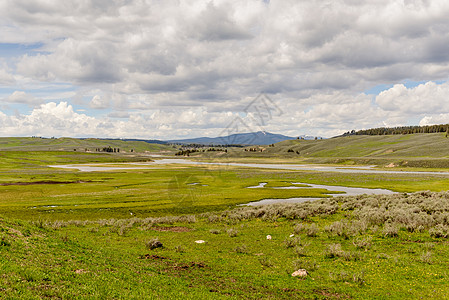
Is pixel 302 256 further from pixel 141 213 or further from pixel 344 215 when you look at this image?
pixel 141 213

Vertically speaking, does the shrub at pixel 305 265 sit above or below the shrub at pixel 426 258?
below

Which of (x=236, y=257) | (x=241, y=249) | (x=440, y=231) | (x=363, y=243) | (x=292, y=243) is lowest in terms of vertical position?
(x=236, y=257)

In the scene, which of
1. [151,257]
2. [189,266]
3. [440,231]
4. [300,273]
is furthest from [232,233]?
[440,231]

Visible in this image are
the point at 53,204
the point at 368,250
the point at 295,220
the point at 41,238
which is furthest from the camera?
the point at 53,204

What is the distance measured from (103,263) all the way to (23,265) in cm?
441

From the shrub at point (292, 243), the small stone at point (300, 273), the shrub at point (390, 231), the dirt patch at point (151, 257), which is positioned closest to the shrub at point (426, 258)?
the shrub at point (390, 231)

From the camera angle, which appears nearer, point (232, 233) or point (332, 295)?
point (332, 295)

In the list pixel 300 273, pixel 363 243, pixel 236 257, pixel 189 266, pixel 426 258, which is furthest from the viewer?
pixel 363 243

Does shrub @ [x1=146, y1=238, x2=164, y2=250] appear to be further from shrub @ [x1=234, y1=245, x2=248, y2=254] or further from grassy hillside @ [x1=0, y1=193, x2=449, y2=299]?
shrub @ [x1=234, y1=245, x2=248, y2=254]

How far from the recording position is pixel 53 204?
48500 mm

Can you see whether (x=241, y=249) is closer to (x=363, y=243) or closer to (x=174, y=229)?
(x=363, y=243)

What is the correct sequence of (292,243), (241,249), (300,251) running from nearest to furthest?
(300,251), (241,249), (292,243)

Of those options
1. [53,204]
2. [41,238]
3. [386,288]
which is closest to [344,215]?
[386,288]

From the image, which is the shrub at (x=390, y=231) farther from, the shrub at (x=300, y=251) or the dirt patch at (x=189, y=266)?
the dirt patch at (x=189, y=266)
